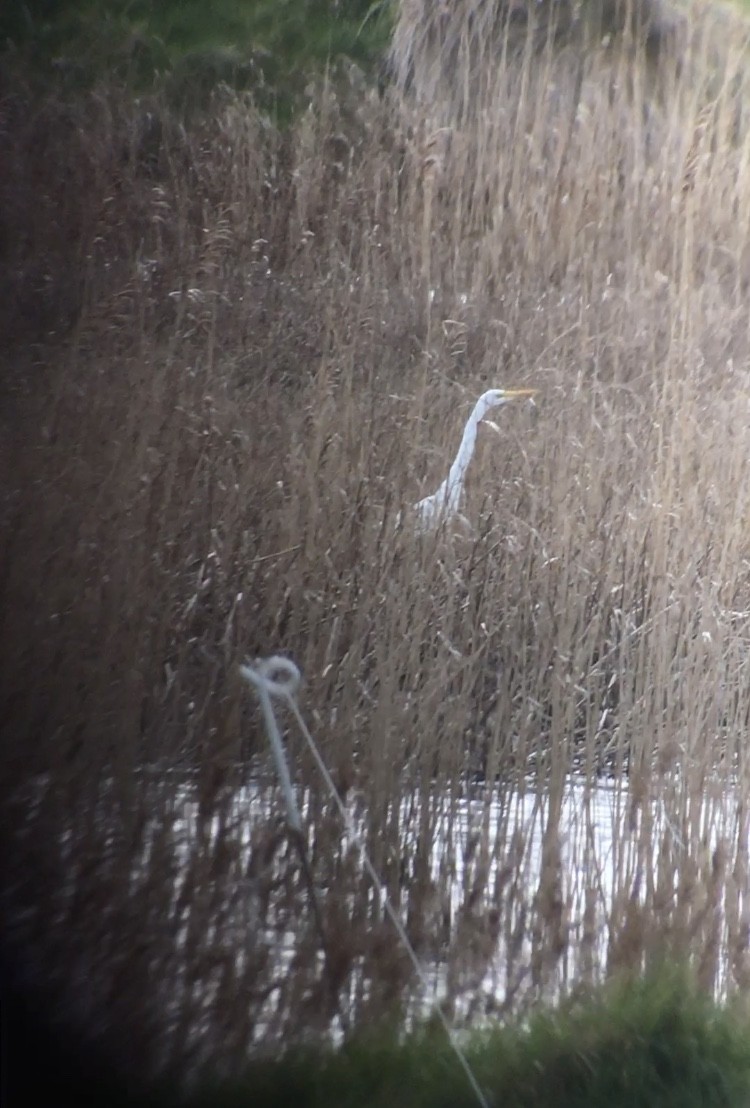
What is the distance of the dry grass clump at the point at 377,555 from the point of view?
63.1 inches

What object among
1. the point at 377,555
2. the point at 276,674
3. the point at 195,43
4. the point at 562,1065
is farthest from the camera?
the point at 195,43

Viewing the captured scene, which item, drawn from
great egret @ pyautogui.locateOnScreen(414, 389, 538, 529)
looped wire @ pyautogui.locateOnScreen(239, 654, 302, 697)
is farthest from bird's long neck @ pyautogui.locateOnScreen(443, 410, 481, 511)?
looped wire @ pyautogui.locateOnScreen(239, 654, 302, 697)

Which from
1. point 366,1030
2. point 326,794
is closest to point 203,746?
point 326,794

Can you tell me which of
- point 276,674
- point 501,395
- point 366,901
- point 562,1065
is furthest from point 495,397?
point 562,1065

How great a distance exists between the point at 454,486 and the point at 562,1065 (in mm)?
914

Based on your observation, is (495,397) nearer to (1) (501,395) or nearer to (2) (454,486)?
(1) (501,395)

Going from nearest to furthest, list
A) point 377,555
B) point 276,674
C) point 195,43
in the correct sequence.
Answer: point 276,674 < point 377,555 < point 195,43

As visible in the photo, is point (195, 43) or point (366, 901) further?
point (195, 43)

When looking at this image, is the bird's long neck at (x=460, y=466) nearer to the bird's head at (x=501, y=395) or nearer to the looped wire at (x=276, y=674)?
the bird's head at (x=501, y=395)

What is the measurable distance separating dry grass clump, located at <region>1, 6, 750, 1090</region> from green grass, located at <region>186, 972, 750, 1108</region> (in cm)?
4

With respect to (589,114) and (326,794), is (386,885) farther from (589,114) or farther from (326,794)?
(589,114)

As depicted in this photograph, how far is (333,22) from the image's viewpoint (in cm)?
242

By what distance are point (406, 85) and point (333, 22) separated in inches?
7.4

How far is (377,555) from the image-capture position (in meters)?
1.98
